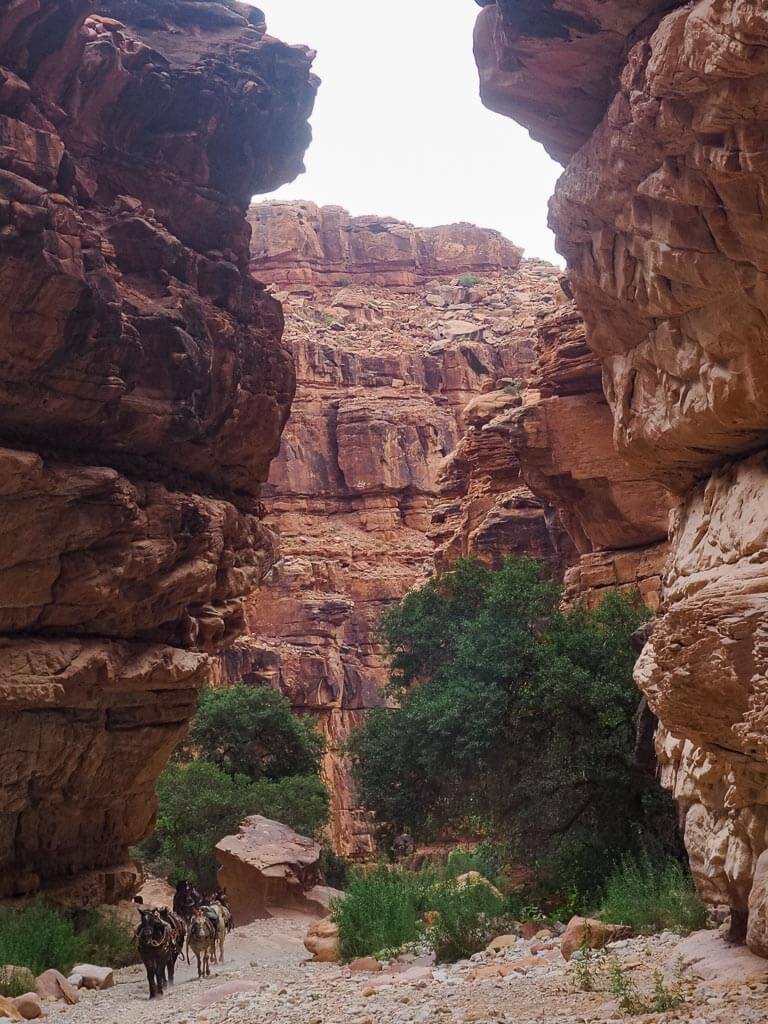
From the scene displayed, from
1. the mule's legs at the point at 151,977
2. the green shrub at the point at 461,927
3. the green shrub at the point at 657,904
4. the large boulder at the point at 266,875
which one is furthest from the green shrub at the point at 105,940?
the green shrub at the point at 657,904

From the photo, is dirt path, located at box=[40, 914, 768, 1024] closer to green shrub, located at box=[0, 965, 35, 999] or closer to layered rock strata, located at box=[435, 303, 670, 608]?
green shrub, located at box=[0, 965, 35, 999]

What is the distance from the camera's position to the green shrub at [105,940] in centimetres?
1661

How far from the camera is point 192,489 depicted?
63.9 ft

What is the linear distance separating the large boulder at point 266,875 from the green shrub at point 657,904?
9.91m

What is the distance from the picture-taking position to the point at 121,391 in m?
16.5

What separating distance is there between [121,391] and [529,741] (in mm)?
9054

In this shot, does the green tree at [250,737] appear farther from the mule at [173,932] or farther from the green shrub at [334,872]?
the mule at [173,932]

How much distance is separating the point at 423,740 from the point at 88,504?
7.58m

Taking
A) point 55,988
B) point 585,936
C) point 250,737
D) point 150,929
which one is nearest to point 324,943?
point 150,929

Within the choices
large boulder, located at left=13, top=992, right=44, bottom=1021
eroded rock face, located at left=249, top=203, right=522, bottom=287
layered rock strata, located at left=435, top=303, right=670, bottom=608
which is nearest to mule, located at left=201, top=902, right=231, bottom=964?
large boulder, located at left=13, top=992, right=44, bottom=1021

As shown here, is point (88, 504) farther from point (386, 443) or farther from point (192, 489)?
point (386, 443)

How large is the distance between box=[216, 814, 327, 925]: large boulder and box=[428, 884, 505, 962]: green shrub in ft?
28.9

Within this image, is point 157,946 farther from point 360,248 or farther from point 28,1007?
point 360,248

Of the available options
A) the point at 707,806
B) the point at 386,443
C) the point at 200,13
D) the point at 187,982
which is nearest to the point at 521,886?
the point at 187,982
